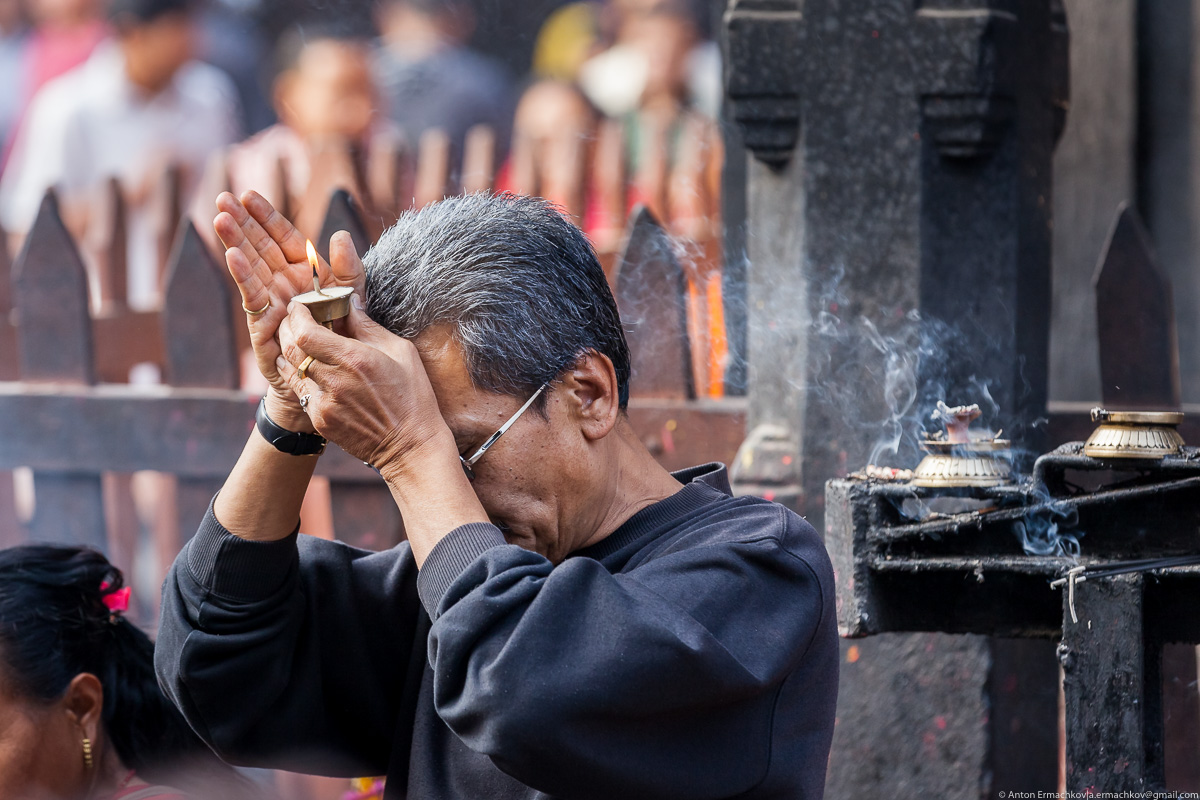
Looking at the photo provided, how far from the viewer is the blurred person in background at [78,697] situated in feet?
8.59

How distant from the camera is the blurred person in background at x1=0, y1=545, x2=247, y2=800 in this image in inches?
103

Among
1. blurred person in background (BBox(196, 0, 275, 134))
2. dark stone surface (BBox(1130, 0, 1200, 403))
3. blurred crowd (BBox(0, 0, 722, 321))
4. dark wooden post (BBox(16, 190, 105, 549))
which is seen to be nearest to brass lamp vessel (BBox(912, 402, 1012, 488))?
dark stone surface (BBox(1130, 0, 1200, 403))

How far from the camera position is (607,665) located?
4.98ft

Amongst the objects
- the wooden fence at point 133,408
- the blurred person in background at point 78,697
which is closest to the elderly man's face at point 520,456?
the blurred person in background at point 78,697

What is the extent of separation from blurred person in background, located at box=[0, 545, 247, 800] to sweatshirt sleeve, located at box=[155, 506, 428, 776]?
2.14 feet

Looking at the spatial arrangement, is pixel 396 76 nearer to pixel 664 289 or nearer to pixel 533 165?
pixel 533 165

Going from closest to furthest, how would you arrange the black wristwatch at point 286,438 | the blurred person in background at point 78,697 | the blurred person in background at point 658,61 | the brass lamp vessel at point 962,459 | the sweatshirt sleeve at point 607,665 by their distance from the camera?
the sweatshirt sleeve at point 607,665 → the black wristwatch at point 286,438 → the brass lamp vessel at point 962,459 → the blurred person in background at point 78,697 → the blurred person in background at point 658,61

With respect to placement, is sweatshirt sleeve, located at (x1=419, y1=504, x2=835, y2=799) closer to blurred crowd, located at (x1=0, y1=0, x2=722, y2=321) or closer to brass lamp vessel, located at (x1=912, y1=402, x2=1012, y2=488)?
brass lamp vessel, located at (x1=912, y1=402, x2=1012, y2=488)

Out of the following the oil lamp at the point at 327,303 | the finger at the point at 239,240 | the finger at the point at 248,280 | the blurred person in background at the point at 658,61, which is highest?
the blurred person in background at the point at 658,61

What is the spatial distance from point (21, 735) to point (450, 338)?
153 centimetres

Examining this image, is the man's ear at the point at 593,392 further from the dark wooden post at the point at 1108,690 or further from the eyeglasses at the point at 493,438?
the dark wooden post at the point at 1108,690

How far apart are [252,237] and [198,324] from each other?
2044 mm

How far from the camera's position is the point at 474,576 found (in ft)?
5.18

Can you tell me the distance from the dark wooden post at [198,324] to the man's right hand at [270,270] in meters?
1.97
